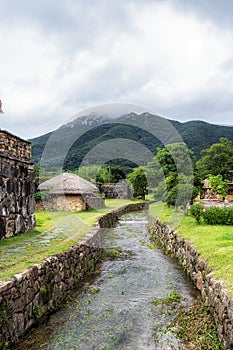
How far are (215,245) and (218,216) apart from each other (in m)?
4.34

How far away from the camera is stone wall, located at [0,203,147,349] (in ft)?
16.5

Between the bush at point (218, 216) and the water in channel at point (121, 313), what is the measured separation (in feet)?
8.34

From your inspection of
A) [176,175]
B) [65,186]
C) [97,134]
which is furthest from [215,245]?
[97,134]

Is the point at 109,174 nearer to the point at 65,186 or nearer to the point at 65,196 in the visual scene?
the point at 65,186

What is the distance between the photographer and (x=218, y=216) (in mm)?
12453

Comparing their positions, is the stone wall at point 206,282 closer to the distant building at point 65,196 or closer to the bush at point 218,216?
the bush at point 218,216

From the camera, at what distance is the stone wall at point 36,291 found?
502cm

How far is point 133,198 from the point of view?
144 feet

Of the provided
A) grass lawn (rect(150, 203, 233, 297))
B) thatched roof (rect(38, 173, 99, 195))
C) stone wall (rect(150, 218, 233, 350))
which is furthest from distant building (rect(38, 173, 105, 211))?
grass lawn (rect(150, 203, 233, 297))

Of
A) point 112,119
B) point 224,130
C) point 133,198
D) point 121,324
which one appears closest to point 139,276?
point 121,324

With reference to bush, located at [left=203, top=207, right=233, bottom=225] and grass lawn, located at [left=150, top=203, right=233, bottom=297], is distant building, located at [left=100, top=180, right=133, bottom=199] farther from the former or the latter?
bush, located at [left=203, top=207, right=233, bottom=225]

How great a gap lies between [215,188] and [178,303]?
14.5 m

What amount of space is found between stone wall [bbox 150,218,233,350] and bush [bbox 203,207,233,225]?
143 cm

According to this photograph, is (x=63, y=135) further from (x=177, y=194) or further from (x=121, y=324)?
(x=121, y=324)
